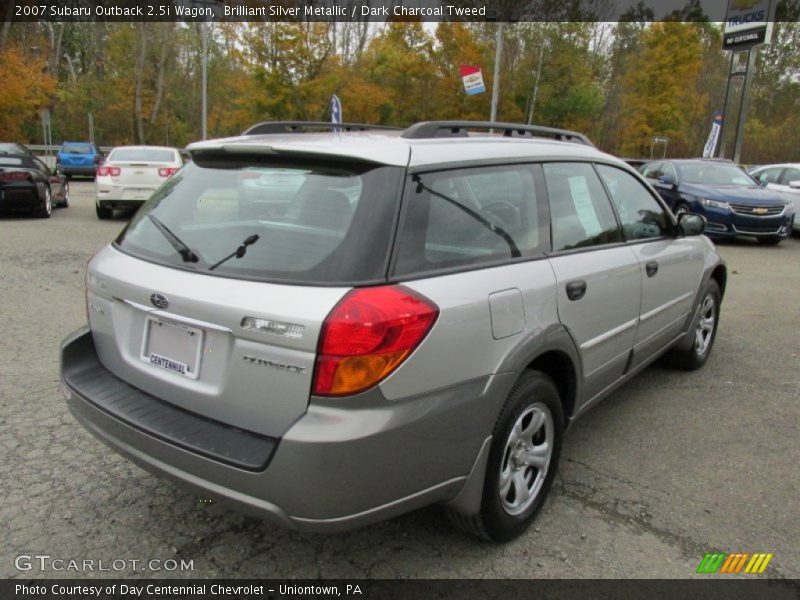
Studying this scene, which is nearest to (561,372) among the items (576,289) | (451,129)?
(576,289)

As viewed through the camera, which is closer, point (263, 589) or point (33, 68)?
point (263, 589)

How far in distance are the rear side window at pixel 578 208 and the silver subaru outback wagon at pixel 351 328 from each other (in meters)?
0.02

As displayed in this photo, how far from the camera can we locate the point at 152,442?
2391 mm

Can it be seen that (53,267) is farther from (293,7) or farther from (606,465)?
(293,7)

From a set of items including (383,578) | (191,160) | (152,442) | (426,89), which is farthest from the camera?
(426,89)

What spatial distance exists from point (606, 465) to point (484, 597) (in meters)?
1.37

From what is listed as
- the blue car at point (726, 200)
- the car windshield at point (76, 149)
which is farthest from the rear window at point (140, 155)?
the car windshield at point (76, 149)

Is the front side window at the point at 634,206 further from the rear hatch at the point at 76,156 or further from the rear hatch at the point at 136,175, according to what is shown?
the rear hatch at the point at 76,156

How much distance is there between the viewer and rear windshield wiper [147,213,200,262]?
2.54 metres

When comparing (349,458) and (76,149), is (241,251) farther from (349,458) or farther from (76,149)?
(76,149)

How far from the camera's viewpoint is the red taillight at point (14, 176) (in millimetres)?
12258

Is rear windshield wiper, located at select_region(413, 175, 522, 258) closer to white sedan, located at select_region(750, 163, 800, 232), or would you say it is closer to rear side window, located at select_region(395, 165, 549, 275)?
rear side window, located at select_region(395, 165, 549, 275)

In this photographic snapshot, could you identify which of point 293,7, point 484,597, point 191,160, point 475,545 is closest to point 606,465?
point 475,545

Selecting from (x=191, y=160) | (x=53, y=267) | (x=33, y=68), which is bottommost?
(x=53, y=267)
